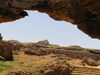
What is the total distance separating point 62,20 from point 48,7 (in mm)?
1397

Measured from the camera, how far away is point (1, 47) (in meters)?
13.8

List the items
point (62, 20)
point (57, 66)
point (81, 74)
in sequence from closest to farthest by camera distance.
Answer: point (62, 20) < point (57, 66) < point (81, 74)

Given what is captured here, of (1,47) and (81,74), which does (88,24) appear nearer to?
(81,74)

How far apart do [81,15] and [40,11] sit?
11.3 ft

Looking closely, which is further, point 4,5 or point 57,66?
point 57,66

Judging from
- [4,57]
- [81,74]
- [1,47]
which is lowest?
[81,74]

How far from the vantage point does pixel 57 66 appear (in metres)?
11.9

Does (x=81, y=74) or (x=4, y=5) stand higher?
(x=4, y=5)

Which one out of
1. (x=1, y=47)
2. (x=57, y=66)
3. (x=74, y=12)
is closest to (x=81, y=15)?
(x=74, y=12)

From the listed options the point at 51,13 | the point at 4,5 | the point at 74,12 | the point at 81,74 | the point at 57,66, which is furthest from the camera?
the point at 81,74

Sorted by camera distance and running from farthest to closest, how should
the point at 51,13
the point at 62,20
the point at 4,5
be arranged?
the point at 62,20 < the point at 51,13 < the point at 4,5

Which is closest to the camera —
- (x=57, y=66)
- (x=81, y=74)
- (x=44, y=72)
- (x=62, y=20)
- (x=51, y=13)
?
(x=51, y=13)

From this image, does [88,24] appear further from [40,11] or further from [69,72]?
[69,72]

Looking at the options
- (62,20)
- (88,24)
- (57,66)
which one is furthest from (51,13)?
(57,66)
